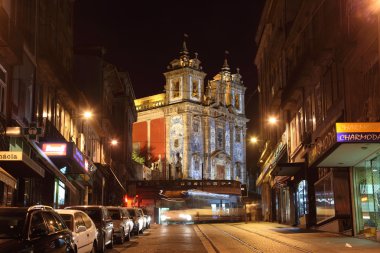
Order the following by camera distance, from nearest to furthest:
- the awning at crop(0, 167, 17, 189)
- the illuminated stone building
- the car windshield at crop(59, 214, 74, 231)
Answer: the car windshield at crop(59, 214, 74, 231)
the awning at crop(0, 167, 17, 189)
the illuminated stone building

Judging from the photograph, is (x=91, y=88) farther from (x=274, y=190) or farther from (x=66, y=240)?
(x=66, y=240)

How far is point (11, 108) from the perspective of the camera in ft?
78.0

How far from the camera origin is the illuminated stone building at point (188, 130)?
108 m

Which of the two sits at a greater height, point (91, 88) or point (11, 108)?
point (91, 88)

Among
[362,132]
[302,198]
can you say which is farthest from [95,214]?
[302,198]

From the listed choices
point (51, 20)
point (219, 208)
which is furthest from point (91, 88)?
point (219, 208)

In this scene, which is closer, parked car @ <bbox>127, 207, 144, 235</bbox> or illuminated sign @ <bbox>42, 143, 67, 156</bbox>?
illuminated sign @ <bbox>42, 143, 67, 156</bbox>

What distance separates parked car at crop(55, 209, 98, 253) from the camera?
44.6 feet

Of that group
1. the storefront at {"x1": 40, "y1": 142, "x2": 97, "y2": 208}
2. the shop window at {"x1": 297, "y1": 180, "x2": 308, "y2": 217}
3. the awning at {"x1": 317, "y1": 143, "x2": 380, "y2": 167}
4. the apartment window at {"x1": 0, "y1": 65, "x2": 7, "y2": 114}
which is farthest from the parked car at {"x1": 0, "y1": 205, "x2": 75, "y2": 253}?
the shop window at {"x1": 297, "y1": 180, "x2": 308, "y2": 217}

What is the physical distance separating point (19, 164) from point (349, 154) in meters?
12.8

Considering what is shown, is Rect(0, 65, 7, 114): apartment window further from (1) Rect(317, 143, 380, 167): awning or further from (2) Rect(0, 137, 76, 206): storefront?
(1) Rect(317, 143, 380, 167): awning

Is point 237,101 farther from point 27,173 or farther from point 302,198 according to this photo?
point 27,173

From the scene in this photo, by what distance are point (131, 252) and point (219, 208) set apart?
40144 millimetres

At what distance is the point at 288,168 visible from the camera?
37656mm
